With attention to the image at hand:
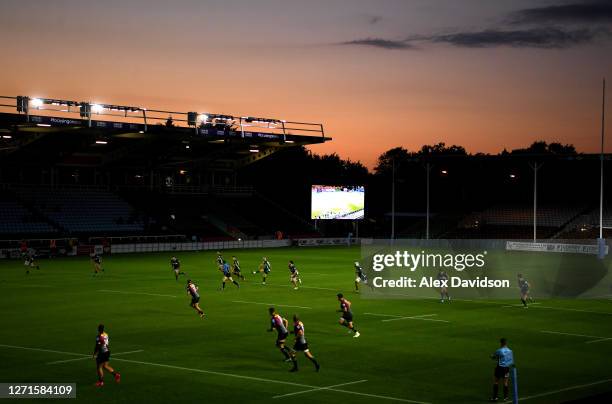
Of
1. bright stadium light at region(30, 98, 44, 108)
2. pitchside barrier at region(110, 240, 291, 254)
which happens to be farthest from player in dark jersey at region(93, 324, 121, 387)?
pitchside barrier at region(110, 240, 291, 254)

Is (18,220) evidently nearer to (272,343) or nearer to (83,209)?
(83,209)

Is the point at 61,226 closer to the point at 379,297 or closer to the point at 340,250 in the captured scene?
the point at 340,250

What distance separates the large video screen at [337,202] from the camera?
95.5m

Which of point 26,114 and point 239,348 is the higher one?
point 26,114

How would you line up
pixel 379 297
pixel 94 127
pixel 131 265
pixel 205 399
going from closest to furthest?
pixel 205 399
pixel 379 297
pixel 131 265
pixel 94 127

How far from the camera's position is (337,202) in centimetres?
9656

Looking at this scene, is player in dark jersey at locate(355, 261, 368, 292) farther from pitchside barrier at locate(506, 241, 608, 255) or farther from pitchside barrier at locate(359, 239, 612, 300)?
pitchside barrier at locate(506, 241, 608, 255)

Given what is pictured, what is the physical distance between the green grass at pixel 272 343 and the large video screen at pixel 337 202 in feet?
142

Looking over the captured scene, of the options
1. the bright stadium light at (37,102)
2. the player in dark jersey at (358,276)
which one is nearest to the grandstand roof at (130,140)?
the bright stadium light at (37,102)

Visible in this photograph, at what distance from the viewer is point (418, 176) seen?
125 meters

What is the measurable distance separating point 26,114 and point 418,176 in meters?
67.7

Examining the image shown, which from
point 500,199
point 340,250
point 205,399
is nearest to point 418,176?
point 500,199

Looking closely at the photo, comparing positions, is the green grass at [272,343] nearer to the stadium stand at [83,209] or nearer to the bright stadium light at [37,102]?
the bright stadium light at [37,102]

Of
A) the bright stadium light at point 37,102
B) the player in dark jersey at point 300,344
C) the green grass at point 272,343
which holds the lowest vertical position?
the green grass at point 272,343
